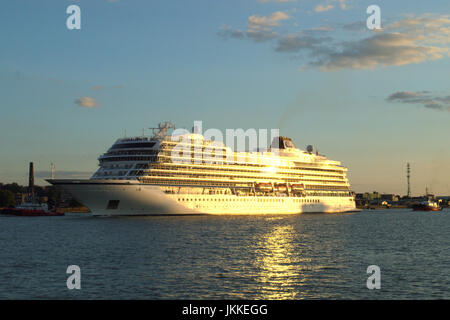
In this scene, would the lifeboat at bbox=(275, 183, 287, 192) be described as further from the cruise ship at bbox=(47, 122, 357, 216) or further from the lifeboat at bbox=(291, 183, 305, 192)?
the lifeboat at bbox=(291, 183, 305, 192)

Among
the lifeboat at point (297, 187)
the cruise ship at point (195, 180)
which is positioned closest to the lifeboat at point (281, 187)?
the cruise ship at point (195, 180)

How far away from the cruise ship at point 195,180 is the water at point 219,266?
26587 mm

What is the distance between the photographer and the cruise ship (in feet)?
280

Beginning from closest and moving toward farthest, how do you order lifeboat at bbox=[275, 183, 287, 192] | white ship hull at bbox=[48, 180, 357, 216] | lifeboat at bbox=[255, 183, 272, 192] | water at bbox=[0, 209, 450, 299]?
1. water at bbox=[0, 209, 450, 299]
2. white ship hull at bbox=[48, 180, 357, 216]
3. lifeboat at bbox=[255, 183, 272, 192]
4. lifeboat at bbox=[275, 183, 287, 192]

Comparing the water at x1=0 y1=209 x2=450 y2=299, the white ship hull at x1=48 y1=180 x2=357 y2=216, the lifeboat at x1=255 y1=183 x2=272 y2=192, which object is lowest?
the water at x1=0 y1=209 x2=450 y2=299

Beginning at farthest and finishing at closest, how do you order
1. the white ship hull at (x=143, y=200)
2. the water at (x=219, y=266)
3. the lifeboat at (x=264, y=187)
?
the lifeboat at (x=264, y=187) < the white ship hull at (x=143, y=200) < the water at (x=219, y=266)

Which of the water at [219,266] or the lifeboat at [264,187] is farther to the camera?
the lifeboat at [264,187]

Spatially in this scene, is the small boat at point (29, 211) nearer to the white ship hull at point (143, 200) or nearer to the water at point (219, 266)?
the white ship hull at point (143, 200)

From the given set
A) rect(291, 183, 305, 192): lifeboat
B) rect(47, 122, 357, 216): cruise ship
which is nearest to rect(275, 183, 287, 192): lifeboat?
rect(47, 122, 357, 216): cruise ship

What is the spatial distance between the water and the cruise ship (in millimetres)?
26587

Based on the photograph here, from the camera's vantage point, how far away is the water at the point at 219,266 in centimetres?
2741
